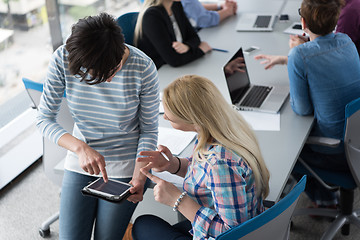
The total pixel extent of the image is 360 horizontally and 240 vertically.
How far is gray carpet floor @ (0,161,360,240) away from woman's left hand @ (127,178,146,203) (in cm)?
101

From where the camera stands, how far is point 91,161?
1898 millimetres

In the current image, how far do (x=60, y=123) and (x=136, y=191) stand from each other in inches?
26.6

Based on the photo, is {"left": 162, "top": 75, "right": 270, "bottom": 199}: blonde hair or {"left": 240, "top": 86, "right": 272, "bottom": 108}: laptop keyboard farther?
{"left": 240, "top": 86, "right": 272, "bottom": 108}: laptop keyboard

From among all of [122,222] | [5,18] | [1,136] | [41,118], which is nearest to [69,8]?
[5,18]

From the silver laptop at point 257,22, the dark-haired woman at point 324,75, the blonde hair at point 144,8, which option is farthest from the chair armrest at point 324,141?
the silver laptop at point 257,22

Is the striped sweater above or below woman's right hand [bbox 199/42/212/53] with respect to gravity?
above

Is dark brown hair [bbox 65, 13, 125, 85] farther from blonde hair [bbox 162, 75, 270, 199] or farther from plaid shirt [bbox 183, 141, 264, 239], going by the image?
plaid shirt [bbox 183, 141, 264, 239]

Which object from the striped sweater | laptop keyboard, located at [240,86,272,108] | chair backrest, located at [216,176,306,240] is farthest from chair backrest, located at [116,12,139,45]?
chair backrest, located at [216,176,306,240]

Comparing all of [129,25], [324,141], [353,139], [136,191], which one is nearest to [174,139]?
[136,191]

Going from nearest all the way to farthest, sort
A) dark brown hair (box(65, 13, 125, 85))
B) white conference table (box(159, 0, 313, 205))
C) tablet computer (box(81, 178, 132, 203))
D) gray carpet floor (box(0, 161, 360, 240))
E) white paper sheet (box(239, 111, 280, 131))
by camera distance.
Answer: dark brown hair (box(65, 13, 125, 85))
tablet computer (box(81, 178, 132, 203))
white conference table (box(159, 0, 313, 205))
white paper sheet (box(239, 111, 280, 131))
gray carpet floor (box(0, 161, 360, 240))

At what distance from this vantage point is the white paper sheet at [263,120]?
2.37m

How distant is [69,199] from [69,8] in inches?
101

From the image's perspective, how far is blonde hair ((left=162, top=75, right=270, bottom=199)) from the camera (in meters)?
1.64

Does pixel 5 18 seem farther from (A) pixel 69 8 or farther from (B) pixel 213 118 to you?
(B) pixel 213 118
